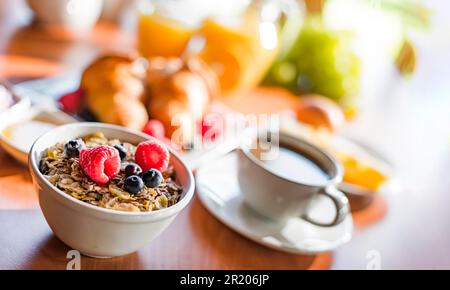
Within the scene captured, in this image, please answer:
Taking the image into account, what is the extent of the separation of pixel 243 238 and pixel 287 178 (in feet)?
0.36

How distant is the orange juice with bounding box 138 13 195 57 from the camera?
1176mm

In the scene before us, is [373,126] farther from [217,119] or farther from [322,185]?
[322,185]

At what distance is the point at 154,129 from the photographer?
2.95 ft

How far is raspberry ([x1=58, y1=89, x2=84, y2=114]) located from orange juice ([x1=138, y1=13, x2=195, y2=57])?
310 mm

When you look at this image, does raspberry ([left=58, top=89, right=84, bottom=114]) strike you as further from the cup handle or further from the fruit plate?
the cup handle

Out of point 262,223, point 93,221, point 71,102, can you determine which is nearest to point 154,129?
point 71,102

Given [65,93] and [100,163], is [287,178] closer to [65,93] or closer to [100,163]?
[100,163]

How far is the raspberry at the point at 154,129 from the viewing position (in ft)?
2.93

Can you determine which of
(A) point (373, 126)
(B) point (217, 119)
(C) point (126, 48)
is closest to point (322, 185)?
(B) point (217, 119)

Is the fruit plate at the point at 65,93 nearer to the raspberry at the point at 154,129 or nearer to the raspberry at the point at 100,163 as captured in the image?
the raspberry at the point at 154,129

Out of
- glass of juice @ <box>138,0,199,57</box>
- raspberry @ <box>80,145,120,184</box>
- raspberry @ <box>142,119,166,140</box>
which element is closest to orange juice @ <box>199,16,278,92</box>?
glass of juice @ <box>138,0,199,57</box>

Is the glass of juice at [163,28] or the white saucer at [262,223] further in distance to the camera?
the glass of juice at [163,28]

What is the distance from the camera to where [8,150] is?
72cm

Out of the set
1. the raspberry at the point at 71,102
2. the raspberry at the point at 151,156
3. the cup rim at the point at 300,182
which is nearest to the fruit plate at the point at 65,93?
the raspberry at the point at 71,102
